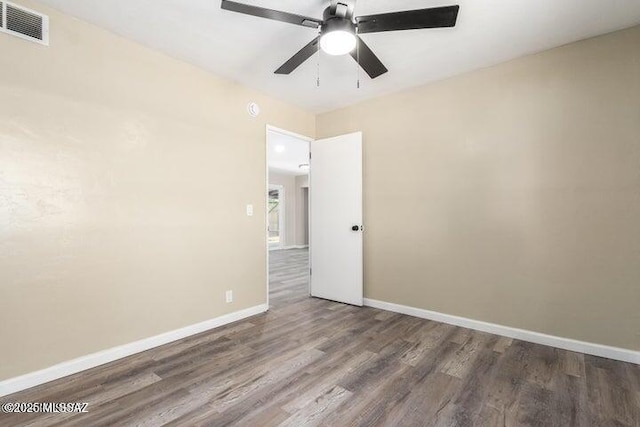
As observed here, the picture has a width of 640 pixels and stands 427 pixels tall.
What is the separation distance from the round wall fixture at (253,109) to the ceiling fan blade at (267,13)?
5.47 feet

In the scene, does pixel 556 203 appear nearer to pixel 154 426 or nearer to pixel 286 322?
pixel 286 322

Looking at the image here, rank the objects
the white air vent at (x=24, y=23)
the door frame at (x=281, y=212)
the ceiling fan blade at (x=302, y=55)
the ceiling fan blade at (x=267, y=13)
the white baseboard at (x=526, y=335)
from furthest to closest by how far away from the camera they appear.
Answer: the door frame at (x=281, y=212)
the white baseboard at (x=526, y=335)
the ceiling fan blade at (x=302, y=55)
the white air vent at (x=24, y=23)
the ceiling fan blade at (x=267, y=13)

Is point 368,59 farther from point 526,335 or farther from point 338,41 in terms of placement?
point 526,335

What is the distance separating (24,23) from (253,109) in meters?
1.88

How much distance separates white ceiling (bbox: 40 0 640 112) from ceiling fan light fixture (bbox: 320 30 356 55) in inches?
13.7

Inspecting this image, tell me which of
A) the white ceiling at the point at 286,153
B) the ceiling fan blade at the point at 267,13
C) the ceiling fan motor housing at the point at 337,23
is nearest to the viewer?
the ceiling fan blade at the point at 267,13

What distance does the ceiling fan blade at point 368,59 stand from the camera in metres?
2.03

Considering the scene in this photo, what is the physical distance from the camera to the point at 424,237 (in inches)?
129

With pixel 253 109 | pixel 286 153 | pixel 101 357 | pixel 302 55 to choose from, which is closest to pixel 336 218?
pixel 253 109

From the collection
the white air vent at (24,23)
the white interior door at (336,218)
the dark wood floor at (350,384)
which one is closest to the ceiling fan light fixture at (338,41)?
the white interior door at (336,218)

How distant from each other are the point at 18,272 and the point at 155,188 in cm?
105

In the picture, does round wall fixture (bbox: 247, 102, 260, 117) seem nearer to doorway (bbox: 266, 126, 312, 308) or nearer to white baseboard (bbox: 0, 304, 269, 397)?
doorway (bbox: 266, 126, 312, 308)

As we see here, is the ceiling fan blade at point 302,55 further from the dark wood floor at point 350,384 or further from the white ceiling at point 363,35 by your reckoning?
the dark wood floor at point 350,384

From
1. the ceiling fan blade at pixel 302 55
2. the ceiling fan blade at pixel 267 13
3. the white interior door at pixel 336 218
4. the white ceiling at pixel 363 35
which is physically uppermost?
the white ceiling at pixel 363 35
